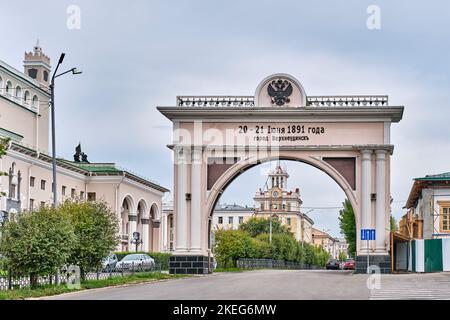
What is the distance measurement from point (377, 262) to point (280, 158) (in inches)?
309

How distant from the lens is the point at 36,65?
77.9 meters

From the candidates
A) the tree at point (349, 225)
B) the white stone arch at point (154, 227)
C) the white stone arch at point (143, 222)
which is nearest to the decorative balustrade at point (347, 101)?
the tree at point (349, 225)

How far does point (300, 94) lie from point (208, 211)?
836 centimetres

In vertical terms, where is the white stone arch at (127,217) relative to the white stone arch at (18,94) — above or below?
below

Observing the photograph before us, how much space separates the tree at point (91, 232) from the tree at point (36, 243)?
9.96 feet

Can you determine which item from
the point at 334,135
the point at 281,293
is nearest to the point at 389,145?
the point at 334,135

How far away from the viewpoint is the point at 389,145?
46406 mm

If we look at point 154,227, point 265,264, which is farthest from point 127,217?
point 265,264

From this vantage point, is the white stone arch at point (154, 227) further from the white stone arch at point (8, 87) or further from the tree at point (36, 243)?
the tree at point (36, 243)

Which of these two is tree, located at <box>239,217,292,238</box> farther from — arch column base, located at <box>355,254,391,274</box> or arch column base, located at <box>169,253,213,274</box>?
arch column base, located at <box>355,254,391,274</box>

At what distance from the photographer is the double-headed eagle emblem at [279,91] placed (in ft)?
154

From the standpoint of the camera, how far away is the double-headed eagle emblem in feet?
154

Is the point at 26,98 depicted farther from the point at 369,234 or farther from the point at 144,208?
the point at 369,234

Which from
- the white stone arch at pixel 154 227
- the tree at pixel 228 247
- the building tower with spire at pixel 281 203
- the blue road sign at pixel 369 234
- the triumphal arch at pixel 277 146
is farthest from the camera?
the building tower with spire at pixel 281 203
